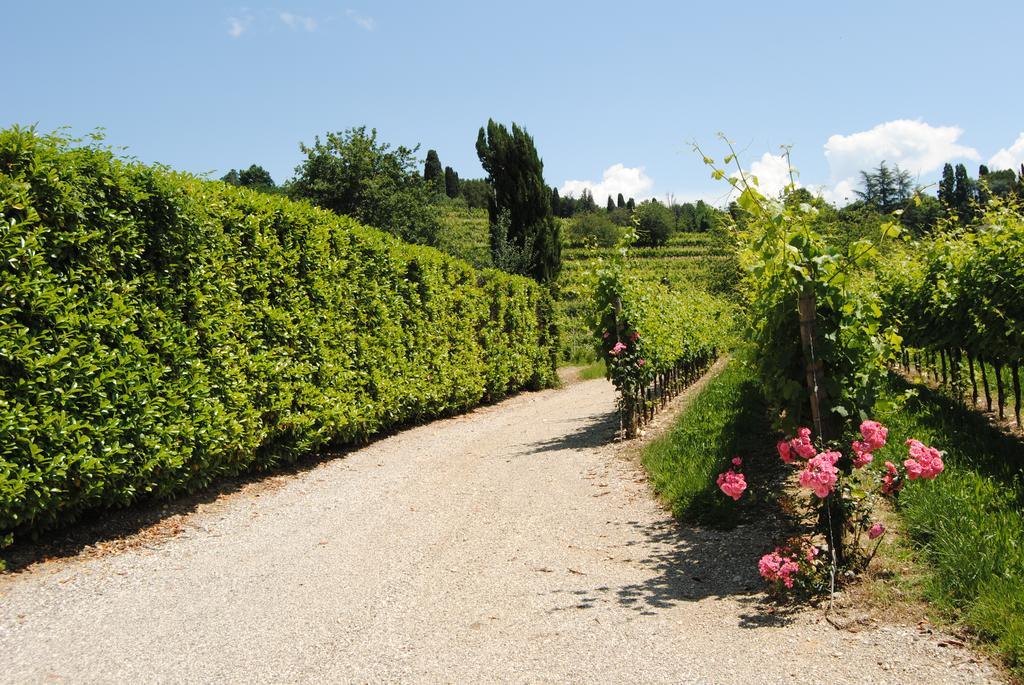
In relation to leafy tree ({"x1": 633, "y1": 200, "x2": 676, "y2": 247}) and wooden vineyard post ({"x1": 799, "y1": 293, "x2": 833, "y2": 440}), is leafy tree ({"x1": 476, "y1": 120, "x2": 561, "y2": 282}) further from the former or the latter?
leafy tree ({"x1": 633, "y1": 200, "x2": 676, "y2": 247})

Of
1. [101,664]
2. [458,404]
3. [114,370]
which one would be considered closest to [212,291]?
[114,370]

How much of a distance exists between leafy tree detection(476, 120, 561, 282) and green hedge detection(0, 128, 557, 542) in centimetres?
1544

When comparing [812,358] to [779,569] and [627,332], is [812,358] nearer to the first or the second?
[779,569]

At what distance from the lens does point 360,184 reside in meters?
33.2

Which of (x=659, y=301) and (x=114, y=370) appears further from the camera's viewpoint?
(x=659, y=301)

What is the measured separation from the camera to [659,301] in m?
12.7

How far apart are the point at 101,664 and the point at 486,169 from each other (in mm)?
24117

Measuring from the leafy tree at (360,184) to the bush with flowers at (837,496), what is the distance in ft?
99.3

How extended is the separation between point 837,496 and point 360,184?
31824 millimetres

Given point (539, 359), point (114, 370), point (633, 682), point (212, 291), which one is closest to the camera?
point (633, 682)

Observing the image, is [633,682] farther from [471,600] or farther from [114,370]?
[114,370]

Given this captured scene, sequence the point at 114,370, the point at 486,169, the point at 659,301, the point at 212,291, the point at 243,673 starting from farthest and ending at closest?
the point at 486,169, the point at 659,301, the point at 212,291, the point at 114,370, the point at 243,673

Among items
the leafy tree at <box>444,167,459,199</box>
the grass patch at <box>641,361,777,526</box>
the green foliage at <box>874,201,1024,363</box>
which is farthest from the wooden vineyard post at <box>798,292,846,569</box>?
the leafy tree at <box>444,167,459,199</box>

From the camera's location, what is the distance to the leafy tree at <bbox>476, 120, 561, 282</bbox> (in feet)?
83.3
